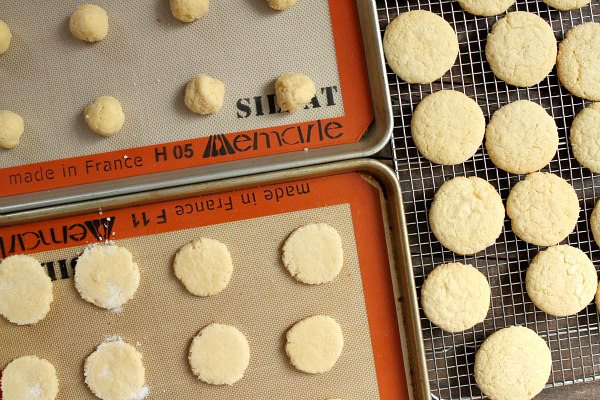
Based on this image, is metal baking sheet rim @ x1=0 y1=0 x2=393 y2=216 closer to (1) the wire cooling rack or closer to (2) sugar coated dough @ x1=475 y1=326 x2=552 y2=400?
(1) the wire cooling rack

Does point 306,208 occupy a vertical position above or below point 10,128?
below

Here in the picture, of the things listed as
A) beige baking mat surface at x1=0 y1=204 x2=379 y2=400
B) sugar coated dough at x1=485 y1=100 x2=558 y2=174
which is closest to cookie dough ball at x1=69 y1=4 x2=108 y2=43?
beige baking mat surface at x1=0 y1=204 x2=379 y2=400

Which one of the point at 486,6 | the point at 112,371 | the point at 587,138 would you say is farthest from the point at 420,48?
the point at 112,371

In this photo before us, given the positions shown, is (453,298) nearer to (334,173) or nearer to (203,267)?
(334,173)

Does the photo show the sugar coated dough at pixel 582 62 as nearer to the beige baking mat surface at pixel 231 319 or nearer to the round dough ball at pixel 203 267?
the beige baking mat surface at pixel 231 319

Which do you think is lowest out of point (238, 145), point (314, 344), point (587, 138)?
point (314, 344)

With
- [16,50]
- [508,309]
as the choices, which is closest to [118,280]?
[16,50]
